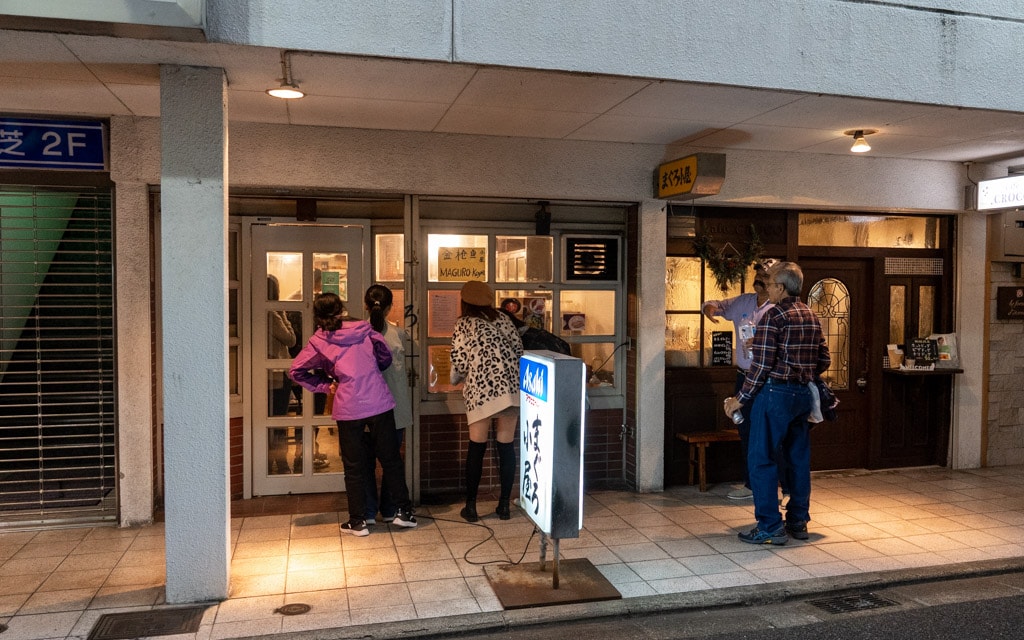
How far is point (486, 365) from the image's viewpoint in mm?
6523

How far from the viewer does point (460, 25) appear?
5.03 m

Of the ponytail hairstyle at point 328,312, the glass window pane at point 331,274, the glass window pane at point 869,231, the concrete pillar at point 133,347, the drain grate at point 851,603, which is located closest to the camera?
the drain grate at point 851,603

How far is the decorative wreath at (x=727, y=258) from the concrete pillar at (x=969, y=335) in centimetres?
244

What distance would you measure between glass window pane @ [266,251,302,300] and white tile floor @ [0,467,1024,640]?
1.97 metres

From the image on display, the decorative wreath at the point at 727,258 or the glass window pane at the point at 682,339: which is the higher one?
the decorative wreath at the point at 727,258

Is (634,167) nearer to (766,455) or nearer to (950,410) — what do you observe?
Result: (766,455)

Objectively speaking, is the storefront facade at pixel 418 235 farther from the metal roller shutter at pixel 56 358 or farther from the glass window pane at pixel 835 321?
the glass window pane at pixel 835 321

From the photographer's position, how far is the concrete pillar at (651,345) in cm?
761

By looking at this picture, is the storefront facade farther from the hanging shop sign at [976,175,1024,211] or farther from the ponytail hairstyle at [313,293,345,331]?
the ponytail hairstyle at [313,293,345,331]

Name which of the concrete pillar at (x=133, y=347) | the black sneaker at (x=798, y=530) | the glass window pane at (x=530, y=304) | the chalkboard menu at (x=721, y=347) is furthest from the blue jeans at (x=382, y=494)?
the chalkboard menu at (x=721, y=347)

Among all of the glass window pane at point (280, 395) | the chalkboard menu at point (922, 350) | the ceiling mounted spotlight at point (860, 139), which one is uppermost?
the ceiling mounted spotlight at point (860, 139)

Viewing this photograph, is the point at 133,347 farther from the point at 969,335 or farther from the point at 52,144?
the point at 969,335

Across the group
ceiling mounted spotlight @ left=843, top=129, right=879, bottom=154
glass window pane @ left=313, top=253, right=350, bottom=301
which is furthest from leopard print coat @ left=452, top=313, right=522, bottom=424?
ceiling mounted spotlight @ left=843, top=129, right=879, bottom=154

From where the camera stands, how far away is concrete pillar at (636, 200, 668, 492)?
7605 millimetres
